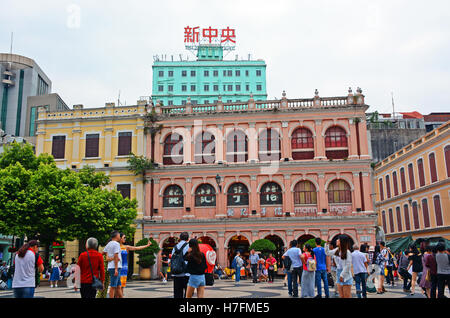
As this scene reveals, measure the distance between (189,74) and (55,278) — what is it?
2135 inches

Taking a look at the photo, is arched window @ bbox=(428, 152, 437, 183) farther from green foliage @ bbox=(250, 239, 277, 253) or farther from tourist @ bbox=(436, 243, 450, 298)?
tourist @ bbox=(436, 243, 450, 298)

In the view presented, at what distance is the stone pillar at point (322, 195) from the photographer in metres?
29.8

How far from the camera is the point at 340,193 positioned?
30109 mm

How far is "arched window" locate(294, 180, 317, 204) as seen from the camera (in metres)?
30.3

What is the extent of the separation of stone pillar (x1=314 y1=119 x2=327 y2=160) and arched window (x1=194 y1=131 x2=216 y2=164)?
7602 millimetres

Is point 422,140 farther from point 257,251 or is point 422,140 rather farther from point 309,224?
point 257,251

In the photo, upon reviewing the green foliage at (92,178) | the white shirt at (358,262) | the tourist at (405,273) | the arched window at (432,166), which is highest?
the arched window at (432,166)

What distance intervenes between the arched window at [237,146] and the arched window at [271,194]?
2.62 metres

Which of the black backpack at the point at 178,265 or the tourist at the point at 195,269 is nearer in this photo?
the tourist at the point at 195,269

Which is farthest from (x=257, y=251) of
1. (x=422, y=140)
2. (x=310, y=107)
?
(x=422, y=140)

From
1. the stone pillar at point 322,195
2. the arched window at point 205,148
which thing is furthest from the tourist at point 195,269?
the arched window at point 205,148

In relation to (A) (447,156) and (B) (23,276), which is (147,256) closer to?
(B) (23,276)

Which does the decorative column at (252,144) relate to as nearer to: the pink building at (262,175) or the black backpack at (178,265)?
the pink building at (262,175)

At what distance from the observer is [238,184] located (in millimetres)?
31219
